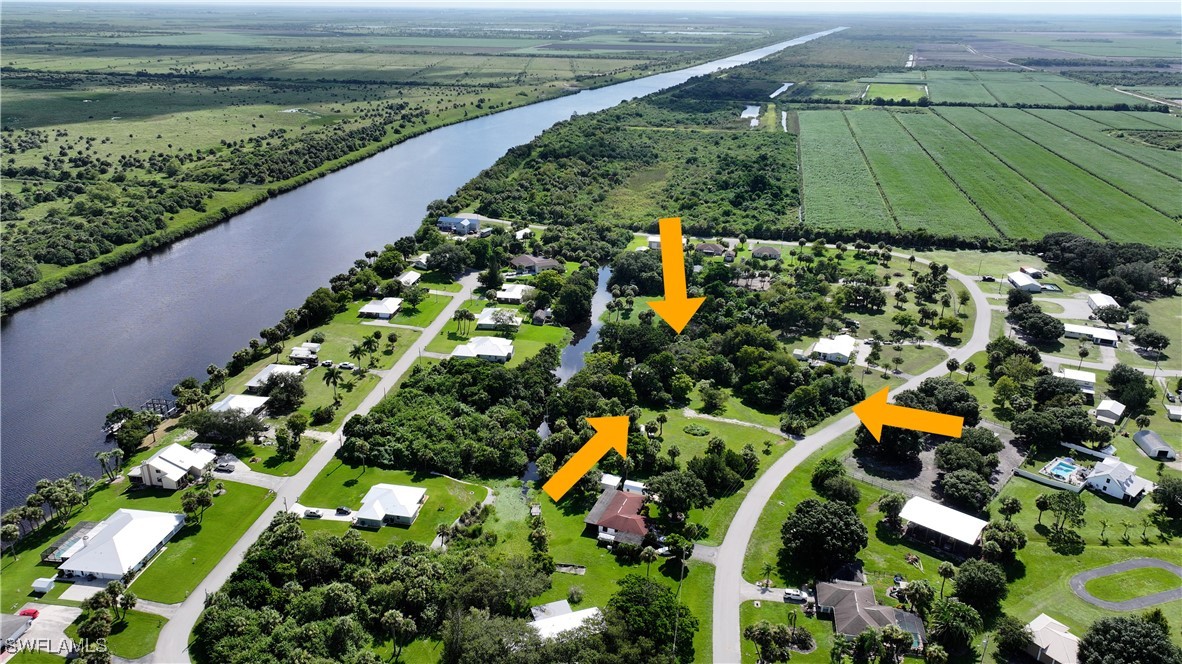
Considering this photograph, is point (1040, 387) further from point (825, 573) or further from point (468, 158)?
point (468, 158)

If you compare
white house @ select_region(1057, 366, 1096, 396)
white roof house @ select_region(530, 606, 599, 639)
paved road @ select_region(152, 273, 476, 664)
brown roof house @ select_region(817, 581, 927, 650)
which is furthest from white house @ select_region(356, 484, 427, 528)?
white house @ select_region(1057, 366, 1096, 396)

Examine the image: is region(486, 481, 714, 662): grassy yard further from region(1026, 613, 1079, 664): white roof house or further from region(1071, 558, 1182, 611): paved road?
region(1071, 558, 1182, 611): paved road

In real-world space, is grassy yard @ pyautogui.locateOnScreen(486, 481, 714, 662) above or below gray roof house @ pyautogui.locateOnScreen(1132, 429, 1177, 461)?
below

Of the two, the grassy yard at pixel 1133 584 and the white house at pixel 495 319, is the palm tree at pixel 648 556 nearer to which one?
the grassy yard at pixel 1133 584

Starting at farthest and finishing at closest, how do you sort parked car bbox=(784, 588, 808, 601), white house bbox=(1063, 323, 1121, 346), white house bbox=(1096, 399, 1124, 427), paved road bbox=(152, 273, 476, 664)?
white house bbox=(1063, 323, 1121, 346), white house bbox=(1096, 399, 1124, 427), parked car bbox=(784, 588, 808, 601), paved road bbox=(152, 273, 476, 664)

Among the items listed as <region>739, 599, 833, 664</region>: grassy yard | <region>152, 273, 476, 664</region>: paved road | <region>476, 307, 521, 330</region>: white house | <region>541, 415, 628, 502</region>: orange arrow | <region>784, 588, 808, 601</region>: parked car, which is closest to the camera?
<region>152, 273, 476, 664</region>: paved road

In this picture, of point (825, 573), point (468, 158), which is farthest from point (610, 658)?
point (468, 158)

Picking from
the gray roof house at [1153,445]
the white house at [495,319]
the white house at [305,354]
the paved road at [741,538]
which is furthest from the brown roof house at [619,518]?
the gray roof house at [1153,445]
